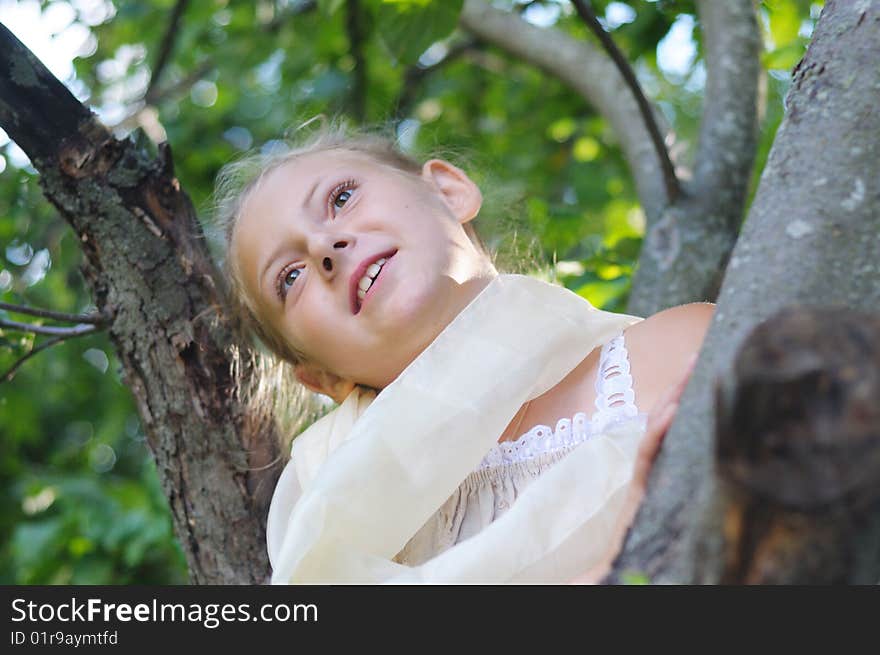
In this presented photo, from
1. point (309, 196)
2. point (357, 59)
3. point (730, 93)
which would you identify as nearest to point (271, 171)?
point (309, 196)

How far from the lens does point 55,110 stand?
1612mm

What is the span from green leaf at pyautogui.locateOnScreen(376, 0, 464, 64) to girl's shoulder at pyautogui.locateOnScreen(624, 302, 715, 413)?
0.87 m

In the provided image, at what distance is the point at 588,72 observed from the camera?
2664 mm

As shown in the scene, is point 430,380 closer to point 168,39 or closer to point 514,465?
point 514,465

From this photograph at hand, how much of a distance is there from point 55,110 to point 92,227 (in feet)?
0.64

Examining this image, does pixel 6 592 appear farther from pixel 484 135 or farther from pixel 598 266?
pixel 484 135

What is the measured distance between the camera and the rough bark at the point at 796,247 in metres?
0.80

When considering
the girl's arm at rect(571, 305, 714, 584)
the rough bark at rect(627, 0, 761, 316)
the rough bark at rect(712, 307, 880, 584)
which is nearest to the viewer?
the rough bark at rect(712, 307, 880, 584)

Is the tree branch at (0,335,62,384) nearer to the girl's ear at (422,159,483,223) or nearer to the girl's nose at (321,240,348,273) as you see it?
the girl's nose at (321,240,348,273)

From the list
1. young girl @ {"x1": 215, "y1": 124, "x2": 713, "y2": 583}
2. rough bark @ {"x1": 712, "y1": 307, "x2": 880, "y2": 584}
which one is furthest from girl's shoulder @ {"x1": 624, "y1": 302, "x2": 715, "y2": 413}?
rough bark @ {"x1": 712, "y1": 307, "x2": 880, "y2": 584}

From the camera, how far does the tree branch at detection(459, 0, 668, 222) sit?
2.45 metres

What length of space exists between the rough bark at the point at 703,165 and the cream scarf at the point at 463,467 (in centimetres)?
62

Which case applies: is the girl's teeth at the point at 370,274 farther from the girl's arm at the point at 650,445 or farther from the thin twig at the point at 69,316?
the girl's arm at the point at 650,445

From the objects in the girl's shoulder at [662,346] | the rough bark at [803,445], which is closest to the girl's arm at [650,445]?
the rough bark at [803,445]
